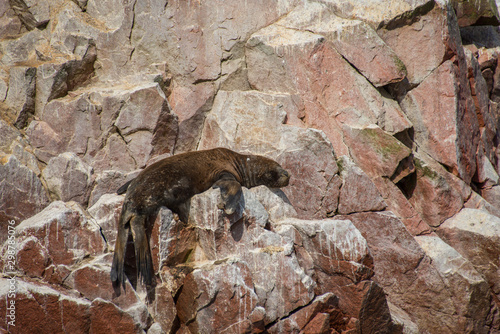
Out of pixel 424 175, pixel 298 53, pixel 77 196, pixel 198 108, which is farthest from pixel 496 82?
pixel 77 196

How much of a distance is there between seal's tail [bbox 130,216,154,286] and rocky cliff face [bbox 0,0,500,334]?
0.20 metres

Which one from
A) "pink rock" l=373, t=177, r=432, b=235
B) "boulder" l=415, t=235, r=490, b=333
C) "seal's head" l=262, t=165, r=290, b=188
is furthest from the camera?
"pink rock" l=373, t=177, r=432, b=235

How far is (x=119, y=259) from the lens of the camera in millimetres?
6148

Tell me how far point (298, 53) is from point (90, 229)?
202 inches

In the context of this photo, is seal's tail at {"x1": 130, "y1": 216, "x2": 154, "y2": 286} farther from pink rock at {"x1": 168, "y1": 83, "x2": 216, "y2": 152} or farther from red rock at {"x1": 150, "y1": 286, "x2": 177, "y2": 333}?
pink rock at {"x1": 168, "y1": 83, "x2": 216, "y2": 152}

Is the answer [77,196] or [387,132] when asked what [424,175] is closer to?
[387,132]

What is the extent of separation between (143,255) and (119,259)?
317 mm

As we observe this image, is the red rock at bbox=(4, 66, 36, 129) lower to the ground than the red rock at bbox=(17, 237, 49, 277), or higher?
higher

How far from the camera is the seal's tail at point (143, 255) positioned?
20.3 feet

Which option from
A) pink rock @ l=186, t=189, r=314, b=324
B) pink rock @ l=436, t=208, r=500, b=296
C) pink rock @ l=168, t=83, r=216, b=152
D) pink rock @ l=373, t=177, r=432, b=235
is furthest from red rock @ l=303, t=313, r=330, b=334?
pink rock @ l=168, t=83, r=216, b=152

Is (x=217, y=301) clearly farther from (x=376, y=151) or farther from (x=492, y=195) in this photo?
(x=492, y=195)

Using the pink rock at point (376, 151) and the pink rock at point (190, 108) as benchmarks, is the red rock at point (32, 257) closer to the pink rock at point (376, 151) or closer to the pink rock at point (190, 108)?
the pink rock at point (190, 108)

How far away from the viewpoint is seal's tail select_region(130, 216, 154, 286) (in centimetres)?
620

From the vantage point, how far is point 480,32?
13.0 metres
